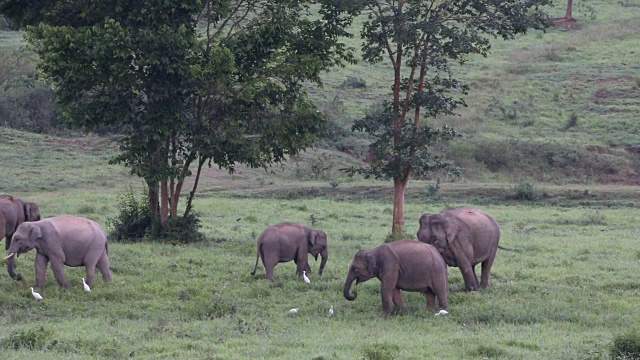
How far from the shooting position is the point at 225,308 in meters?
14.3

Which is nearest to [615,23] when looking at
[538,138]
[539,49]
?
[539,49]

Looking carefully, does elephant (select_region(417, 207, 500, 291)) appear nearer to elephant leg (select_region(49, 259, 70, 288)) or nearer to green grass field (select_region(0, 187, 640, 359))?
green grass field (select_region(0, 187, 640, 359))

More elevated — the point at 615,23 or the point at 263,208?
the point at 615,23

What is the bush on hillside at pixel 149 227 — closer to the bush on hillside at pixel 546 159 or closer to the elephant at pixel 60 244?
the elephant at pixel 60 244

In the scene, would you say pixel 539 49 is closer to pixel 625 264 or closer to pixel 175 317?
pixel 625 264

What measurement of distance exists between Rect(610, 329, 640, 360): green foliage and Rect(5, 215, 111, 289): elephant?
26.8 feet

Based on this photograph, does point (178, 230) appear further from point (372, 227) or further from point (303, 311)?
point (303, 311)

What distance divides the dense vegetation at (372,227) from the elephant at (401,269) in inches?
15.2

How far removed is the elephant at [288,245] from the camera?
1667 centimetres

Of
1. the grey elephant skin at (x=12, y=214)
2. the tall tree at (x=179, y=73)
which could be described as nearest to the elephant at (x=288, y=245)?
the tall tree at (x=179, y=73)

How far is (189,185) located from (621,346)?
998 inches

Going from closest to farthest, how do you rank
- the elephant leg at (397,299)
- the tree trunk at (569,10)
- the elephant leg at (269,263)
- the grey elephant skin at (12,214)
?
1. the elephant leg at (397,299)
2. the elephant leg at (269,263)
3. the grey elephant skin at (12,214)
4. the tree trunk at (569,10)

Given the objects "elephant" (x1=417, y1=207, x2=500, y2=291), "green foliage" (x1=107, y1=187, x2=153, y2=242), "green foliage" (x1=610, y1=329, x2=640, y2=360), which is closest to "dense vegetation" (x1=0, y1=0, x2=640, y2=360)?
"green foliage" (x1=610, y1=329, x2=640, y2=360)

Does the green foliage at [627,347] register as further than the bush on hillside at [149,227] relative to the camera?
No
